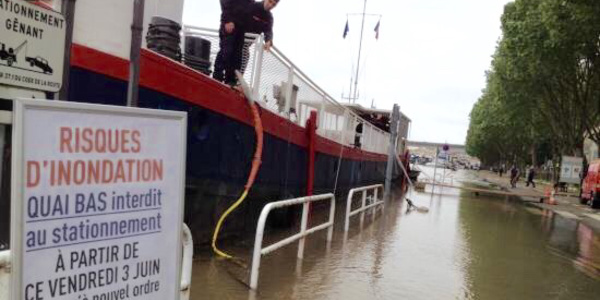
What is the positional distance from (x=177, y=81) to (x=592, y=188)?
22980mm

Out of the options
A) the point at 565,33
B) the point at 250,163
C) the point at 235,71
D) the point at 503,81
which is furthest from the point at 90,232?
the point at 503,81

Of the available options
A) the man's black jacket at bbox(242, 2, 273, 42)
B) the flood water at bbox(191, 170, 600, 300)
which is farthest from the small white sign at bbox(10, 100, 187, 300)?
the man's black jacket at bbox(242, 2, 273, 42)

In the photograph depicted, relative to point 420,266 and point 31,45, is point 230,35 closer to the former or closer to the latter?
point 420,266

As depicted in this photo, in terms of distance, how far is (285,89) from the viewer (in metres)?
9.49

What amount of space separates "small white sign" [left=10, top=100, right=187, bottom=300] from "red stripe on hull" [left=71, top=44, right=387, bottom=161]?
2332mm

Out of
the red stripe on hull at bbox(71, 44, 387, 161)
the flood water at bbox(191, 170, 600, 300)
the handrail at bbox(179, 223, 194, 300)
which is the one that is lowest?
the flood water at bbox(191, 170, 600, 300)

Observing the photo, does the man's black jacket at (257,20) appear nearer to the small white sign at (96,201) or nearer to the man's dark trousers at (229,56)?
the man's dark trousers at (229,56)

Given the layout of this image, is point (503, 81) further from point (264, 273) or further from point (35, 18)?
point (35, 18)

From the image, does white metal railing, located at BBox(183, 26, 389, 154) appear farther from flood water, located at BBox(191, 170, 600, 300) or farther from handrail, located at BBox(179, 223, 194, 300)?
handrail, located at BBox(179, 223, 194, 300)

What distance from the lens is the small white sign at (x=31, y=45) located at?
2549 millimetres

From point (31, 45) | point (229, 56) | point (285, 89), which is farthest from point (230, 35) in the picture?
point (31, 45)

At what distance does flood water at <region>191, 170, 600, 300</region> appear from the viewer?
246 inches

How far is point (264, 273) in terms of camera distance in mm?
6703

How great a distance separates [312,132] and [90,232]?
819 cm
